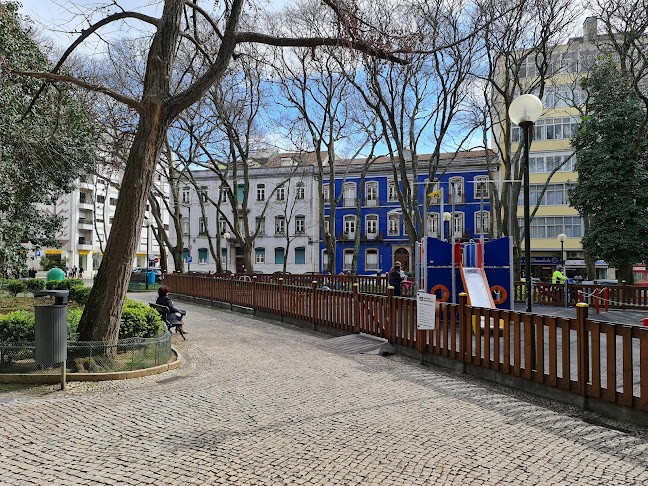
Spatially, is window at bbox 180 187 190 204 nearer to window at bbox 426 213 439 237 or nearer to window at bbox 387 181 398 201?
window at bbox 387 181 398 201

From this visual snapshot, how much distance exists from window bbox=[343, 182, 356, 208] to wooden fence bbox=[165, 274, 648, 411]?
3753 centimetres

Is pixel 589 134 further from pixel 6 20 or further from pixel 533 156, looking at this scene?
pixel 6 20

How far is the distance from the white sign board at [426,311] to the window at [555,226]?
36.3m

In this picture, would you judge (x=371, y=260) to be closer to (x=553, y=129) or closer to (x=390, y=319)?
(x=553, y=129)

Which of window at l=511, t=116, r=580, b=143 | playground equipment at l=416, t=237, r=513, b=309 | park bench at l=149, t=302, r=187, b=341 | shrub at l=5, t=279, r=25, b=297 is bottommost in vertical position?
park bench at l=149, t=302, r=187, b=341

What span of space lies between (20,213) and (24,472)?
16.0 meters

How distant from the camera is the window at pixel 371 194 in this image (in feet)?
169

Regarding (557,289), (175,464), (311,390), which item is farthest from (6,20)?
(557,289)

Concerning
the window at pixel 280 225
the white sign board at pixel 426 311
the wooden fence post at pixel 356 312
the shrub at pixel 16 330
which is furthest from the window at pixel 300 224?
the shrub at pixel 16 330

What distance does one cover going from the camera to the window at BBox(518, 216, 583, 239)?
138 ft

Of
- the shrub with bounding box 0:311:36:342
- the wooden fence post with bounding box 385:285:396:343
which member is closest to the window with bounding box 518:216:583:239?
the wooden fence post with bounding box 385:285:396:343

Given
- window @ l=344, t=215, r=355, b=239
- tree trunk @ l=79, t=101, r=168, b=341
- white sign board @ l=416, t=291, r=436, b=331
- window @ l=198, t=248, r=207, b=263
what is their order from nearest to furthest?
tree trunk @ l=79, t=101, r=168, b=341, white sign board @ l=416, t=291, r=436, b=331, window @ l=344, t=215, r=355, b=239, window @ l=198, t=248, r=207, b=263

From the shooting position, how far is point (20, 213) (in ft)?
58.6

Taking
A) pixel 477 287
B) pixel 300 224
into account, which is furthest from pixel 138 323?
pixel 300 224
